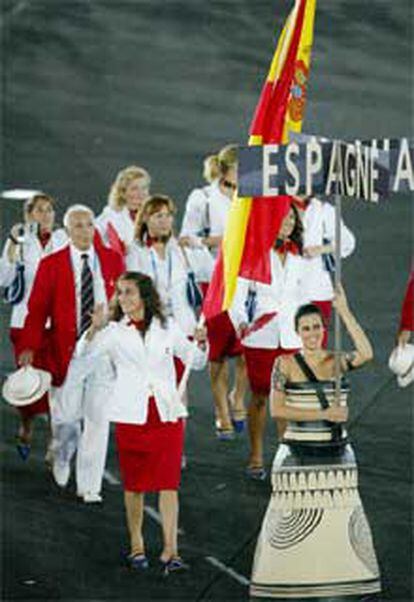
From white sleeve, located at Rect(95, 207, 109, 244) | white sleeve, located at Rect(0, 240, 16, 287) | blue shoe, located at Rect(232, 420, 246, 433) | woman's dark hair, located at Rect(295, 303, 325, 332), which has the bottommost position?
blue shoe, located at Rect(232, 420, 246, 433)

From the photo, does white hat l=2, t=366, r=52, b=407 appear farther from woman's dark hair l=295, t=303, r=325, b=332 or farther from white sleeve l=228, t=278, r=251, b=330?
woman's dark hair l=295, t=303, r=325, b=332

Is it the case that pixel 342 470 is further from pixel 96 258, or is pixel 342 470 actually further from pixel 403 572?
pixel 96 258

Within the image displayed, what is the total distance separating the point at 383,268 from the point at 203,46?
730cm

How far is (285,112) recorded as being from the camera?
17703 millimetres

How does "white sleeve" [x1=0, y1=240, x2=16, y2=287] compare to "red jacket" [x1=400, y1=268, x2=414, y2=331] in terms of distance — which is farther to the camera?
"white sleeve" [x1=0, y1=240, x2=16, y2=287]

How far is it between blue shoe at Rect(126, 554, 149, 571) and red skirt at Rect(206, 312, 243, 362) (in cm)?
306

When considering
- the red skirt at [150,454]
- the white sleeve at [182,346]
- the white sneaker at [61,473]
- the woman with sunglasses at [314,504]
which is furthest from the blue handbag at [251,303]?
the woman with sunglasses at [314,504]

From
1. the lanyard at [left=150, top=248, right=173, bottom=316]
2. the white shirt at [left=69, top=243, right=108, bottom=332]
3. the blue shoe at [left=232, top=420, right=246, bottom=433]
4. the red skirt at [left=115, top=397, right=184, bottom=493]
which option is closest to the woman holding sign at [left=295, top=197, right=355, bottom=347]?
the blue shoe at [left=232, top=420, right=246, bottom=433]

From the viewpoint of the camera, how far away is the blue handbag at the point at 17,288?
1944cm

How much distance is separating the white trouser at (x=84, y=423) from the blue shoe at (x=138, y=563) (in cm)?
137

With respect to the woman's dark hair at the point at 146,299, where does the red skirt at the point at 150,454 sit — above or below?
below

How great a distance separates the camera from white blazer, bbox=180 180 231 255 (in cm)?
1992

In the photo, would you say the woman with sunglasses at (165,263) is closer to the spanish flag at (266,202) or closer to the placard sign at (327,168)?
Answer: the spanish flag at (266,202)

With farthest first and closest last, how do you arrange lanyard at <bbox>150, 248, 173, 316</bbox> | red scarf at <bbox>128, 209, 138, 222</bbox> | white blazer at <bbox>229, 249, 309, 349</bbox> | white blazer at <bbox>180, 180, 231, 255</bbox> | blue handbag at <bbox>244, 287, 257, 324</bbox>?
1. white blazer at <bbox>180, 180, 231, 255</bbox>
2. red scarf at <bbox>128, 209, 138, 222</bbox>
3. blue handbag at <bbox>244, 287, 257, 324</bbox>
4. white blazer at <bbox>229, 249, 309, 349</bbox>
5. lanyard at <bbox>150, 248, 173, 316</bbox>
